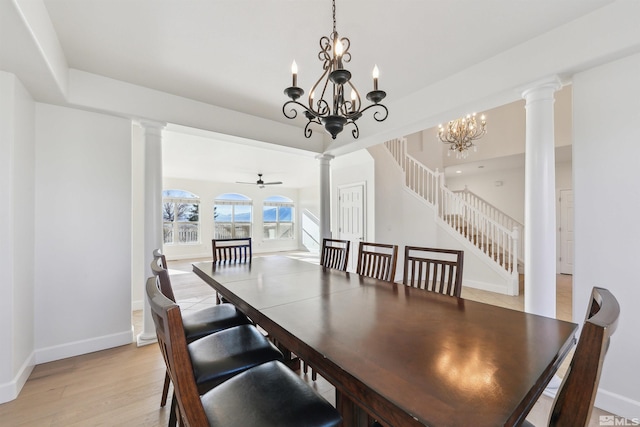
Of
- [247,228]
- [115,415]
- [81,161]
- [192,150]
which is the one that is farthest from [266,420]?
[247,228]

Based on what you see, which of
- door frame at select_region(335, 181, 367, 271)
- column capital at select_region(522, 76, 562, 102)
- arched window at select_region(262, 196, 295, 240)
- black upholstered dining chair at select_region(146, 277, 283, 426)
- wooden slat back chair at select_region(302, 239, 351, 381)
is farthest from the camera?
arched window at select_region(262, 196, 295, 240)

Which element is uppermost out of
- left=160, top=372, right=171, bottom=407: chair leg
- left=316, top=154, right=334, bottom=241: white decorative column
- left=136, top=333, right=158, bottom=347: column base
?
left=316, top=154, right=334, bottom=241: white decorative column

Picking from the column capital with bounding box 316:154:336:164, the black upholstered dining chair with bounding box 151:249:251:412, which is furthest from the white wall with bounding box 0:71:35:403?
the column capital with bounding box 316:154:336:164

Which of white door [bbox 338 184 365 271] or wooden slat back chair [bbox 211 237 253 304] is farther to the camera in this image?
white door [bbox 338 184 365 271]

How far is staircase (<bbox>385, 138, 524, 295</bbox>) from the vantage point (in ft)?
15.0

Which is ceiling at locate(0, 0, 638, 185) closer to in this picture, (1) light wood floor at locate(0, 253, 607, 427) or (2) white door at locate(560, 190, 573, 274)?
(1) light wood floor at locate(0, 253, 607, 427)

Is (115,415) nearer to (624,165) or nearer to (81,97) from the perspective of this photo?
(81,97)

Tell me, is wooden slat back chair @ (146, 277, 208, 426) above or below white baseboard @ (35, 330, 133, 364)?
above

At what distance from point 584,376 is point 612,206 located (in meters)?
Result: 1.88

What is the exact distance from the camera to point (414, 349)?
0.95 meters

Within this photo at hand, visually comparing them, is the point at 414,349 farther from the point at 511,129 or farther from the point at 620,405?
the point at 511,129

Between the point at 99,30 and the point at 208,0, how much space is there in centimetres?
95

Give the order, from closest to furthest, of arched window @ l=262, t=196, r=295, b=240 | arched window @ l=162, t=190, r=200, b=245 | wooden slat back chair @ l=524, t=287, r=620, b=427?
wooden slat back chair @ l=524, t=287, r=620, b=427, arched window @ l=162, t=190, r=200, b=245, arched window @ l=262, t=196, r=295, b=240

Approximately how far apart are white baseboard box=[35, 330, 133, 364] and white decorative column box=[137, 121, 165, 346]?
0.16 metres
